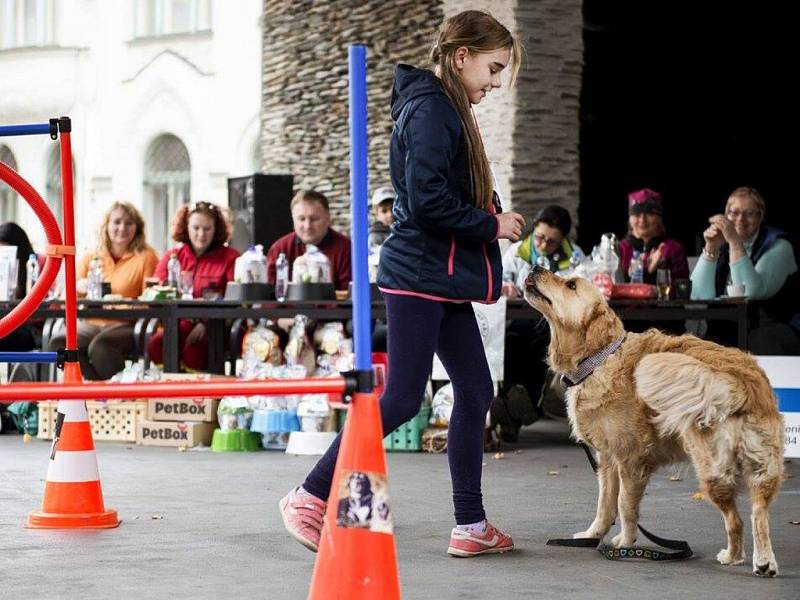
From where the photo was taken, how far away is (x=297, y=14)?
50.9ft


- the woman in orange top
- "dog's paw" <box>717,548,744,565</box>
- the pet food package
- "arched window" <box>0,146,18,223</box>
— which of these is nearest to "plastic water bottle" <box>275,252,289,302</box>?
the pet food package

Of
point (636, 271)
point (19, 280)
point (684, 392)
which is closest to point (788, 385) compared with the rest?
point (636, 271)

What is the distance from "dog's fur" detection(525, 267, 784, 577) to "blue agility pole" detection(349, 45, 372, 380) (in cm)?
132

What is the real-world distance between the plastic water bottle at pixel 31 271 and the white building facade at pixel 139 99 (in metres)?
16.4

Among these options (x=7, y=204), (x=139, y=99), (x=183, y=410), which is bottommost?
(x=183, y=410)

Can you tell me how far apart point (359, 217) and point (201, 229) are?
18.5ft

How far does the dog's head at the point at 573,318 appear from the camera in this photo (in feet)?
14.4

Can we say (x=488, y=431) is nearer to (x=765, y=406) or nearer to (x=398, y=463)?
(x=398, y=463)

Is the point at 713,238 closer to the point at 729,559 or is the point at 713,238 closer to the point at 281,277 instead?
the point at 281,277

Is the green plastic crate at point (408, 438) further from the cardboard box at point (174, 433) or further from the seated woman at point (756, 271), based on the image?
the seated woman at point (756, 271)

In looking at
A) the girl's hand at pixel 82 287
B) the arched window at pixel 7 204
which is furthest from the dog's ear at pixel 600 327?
the arched window at pixel 7 204

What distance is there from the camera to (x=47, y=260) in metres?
4.97

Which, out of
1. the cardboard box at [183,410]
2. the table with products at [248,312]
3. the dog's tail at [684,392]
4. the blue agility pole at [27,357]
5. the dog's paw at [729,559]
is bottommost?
the dog's paw at [729,559]

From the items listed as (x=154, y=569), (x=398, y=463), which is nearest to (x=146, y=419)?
(x=398, y=463)
